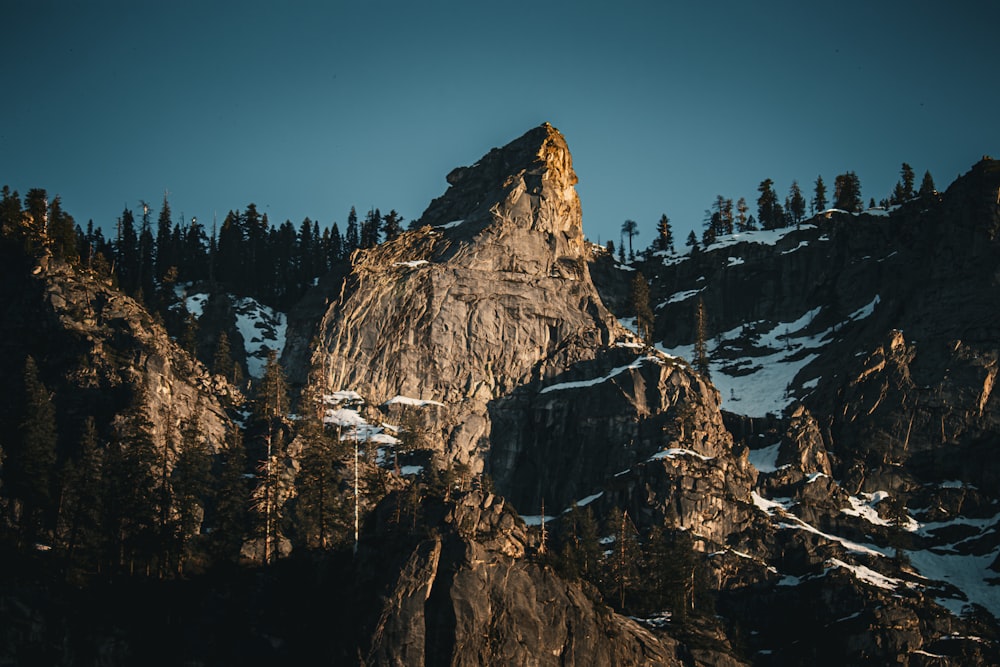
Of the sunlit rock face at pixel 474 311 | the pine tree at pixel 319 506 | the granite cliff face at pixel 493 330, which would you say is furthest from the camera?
the sunlit rock face at pixel 474 311

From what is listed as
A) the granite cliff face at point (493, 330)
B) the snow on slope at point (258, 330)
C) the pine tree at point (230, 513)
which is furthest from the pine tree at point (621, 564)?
the snow on slope at point (258, 330)

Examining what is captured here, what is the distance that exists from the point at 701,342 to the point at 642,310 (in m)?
8.14

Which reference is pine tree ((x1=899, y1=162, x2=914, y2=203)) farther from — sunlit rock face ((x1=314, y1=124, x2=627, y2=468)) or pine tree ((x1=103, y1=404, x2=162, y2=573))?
pine tree ((x1=103, y1=404, x2=162, y2=573))

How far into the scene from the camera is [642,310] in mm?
149000

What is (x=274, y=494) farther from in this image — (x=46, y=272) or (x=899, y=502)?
(x=899, y=502)

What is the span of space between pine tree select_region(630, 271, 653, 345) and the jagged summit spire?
10073mm

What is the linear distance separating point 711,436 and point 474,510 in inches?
Result: 1332

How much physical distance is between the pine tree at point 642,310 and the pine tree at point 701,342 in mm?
5635

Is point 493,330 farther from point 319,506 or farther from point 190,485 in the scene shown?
point 190,485

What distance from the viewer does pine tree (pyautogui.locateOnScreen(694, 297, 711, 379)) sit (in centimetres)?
14150

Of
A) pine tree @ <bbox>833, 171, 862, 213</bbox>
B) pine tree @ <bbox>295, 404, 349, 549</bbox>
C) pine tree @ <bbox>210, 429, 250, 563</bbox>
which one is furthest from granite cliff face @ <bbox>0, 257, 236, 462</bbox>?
pine tree @ <bbox>833, 171, 862, 213</bbox>

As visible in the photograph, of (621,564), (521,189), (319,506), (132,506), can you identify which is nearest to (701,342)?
(521,189)

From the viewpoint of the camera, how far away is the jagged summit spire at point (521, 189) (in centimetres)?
14125

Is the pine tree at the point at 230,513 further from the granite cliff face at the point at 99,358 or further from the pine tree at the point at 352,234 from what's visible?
the pine tree at the point at 352,234
